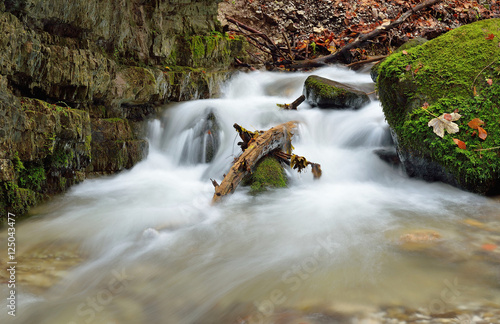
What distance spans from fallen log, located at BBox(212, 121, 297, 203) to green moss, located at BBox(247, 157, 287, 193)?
0.09 metres

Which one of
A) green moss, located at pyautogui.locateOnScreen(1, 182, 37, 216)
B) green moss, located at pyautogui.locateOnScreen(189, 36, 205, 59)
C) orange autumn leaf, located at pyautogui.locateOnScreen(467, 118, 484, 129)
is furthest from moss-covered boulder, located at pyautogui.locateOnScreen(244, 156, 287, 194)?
green moss, located at pyautogui.locateOnScreen(189, 36, 205, 59)

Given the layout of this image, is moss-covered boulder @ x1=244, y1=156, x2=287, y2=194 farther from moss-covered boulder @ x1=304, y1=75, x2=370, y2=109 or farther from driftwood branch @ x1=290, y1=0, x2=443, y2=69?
driftwood branch @ x1=290, y1=0, x2=443, y2=69

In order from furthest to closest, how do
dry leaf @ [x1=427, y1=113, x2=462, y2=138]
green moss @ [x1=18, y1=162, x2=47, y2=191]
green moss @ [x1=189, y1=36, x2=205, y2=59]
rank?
green moss @ [x1=189, y1=36, x2=205, y2=59]
dry leaf @ [x1=427, y1=113, x2=462, y2=138]
green moss @ [x1=18, y1=162, x2=47, y2=191]

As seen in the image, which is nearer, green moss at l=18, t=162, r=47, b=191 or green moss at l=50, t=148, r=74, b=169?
green moss at l=18, t=162, r=47, b=191

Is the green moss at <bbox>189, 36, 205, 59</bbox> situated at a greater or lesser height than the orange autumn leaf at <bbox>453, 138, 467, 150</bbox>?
greater

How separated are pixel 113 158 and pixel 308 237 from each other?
3252mm

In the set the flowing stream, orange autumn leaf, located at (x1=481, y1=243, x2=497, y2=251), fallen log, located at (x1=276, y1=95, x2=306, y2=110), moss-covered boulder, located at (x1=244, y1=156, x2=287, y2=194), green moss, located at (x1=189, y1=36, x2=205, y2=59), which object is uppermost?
green moss, located at (x1=189, y1=36, x2=205, y2=59)

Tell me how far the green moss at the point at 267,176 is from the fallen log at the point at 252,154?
9cm

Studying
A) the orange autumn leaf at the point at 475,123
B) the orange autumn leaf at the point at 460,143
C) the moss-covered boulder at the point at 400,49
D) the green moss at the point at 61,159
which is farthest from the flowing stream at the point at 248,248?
the moss-covered boulder at the point at 400,49

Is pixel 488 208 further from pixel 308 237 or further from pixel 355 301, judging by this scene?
pixel 355 301

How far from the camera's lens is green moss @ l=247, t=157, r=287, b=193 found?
4.43m

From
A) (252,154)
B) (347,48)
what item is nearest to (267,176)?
(252,154)

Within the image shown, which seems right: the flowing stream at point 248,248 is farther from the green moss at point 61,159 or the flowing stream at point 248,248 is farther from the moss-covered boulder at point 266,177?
the green moss at point 61,159

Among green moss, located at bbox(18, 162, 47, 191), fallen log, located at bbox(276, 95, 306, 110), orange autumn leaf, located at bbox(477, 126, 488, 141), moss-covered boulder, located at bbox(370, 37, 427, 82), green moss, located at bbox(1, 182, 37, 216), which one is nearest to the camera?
green moss, located at bbox(1, 182, 37, 216)
